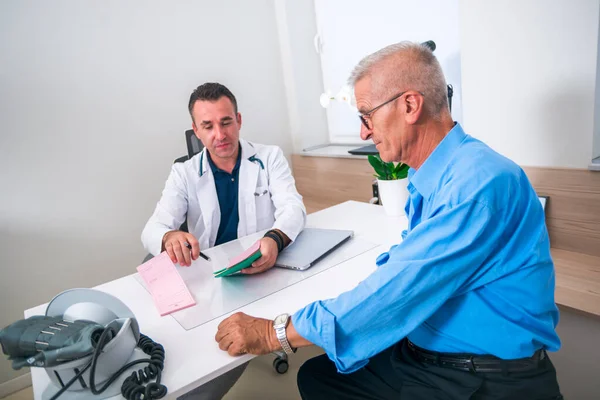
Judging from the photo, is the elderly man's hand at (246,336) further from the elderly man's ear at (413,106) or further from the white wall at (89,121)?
the white wall at (89,121)

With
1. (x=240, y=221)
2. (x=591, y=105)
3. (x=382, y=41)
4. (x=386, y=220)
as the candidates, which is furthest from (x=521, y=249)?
(x=382, y=41)

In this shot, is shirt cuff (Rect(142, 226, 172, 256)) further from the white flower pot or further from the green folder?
the white flower pot

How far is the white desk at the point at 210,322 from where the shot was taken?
0.80 metres

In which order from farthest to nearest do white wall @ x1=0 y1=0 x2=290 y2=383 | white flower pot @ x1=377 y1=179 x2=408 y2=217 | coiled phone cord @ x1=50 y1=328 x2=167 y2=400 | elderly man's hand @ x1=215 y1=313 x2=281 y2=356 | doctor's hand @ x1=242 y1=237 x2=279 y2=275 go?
white wall @ x1=0 y1=0 x2=290 y2=383, white flower pot @ x1=377 y1=179 x2=408 y2=217, doctor's hand @ x1=242 y1=237 x2=279 y2=275, elderly man's hand @ x1=215 y1=313 x2=281 y2=356, coiled phone cord @ x1=50 y1=328 x2=167 y2=400

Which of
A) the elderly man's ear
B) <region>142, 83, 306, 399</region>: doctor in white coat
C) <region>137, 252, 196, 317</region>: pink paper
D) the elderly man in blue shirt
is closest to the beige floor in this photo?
<region>142, 83, 306, 399</region>: doctor in white coat

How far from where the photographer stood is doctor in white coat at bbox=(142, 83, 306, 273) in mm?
1722

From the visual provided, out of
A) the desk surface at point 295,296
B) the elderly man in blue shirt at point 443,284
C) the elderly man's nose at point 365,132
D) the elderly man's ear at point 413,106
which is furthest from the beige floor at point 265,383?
the elderly man's ear at point 413,106

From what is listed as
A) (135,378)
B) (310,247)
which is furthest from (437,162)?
(135,378)

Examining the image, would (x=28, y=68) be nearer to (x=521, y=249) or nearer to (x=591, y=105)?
(x=521, y=249)

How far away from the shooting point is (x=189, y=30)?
8.43 feet

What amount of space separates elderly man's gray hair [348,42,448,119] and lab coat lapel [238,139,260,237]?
1015mm

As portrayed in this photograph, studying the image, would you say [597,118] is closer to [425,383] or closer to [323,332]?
[425,383]

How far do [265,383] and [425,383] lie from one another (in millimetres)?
1191

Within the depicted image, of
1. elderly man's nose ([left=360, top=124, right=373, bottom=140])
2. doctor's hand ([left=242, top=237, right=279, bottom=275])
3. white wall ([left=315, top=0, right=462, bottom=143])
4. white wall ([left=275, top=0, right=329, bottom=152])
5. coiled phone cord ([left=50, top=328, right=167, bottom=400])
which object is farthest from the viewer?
white wall ([left=275, top=0, right=329, bottom=152])
